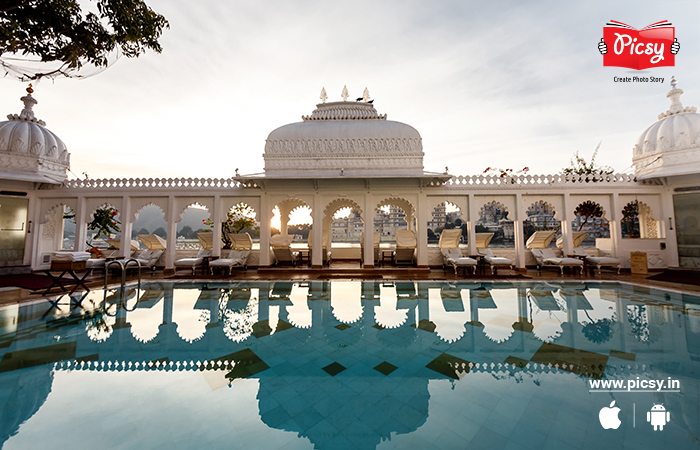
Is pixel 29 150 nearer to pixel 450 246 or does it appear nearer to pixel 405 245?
pixel 405 245

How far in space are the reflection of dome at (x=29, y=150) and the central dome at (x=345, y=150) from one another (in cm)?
874

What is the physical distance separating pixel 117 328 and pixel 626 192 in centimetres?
1666

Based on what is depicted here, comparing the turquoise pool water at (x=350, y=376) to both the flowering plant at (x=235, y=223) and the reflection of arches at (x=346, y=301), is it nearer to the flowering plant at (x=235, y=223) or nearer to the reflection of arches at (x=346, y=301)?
the reflection of arches at (x=346, y=301)

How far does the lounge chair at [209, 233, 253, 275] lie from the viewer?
966 cm

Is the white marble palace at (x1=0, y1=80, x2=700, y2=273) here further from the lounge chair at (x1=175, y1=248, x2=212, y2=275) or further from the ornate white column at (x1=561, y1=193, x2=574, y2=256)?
the lounge chair at (x1=175, y1=248, x2=212, y2=275)

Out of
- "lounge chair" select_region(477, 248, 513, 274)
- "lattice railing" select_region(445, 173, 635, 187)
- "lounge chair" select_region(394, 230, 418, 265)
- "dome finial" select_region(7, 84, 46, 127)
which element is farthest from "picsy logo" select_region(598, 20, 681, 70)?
"dome finial" select_region(7, 84, 46, 127)

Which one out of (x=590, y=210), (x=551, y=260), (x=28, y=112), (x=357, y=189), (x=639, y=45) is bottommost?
(x=551, y=260)

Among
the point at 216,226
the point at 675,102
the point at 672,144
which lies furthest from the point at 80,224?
the point at 675,102

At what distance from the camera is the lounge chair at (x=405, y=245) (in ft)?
34.7

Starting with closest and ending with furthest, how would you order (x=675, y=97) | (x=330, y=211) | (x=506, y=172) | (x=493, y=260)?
(x=493, y=260) → (x=675, y=97) → (x=506, y=172) → (x=330, y=211)

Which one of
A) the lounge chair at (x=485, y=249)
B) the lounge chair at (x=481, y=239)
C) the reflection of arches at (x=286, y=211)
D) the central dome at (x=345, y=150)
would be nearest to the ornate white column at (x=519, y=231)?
the lounge chair at (x=485, y=249)

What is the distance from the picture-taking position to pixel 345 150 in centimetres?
1064

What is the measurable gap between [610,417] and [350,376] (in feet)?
7.67

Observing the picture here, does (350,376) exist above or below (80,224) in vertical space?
below
